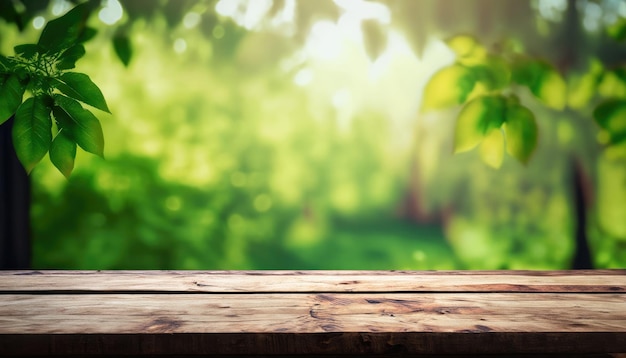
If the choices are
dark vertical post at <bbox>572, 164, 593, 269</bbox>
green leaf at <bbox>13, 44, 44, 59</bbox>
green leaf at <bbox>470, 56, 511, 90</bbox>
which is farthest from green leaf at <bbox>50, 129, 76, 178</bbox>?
dark vertical post at <bbox>572, 164, 593, 269</bbox>

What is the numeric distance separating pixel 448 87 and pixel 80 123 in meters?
0.98

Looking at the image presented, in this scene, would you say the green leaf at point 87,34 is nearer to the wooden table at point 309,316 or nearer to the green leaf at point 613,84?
the wooden table at point 309,316

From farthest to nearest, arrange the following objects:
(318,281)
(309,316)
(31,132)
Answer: (31,132) → (318,281) → (309,316)

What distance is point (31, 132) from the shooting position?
1.40m

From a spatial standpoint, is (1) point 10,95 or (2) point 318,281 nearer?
(2) point 318,281

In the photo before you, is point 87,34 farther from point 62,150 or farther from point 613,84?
point 613,84

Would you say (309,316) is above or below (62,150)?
below

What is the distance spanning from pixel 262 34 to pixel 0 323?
924 millimetres

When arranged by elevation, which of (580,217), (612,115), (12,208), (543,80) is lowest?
(580,217)

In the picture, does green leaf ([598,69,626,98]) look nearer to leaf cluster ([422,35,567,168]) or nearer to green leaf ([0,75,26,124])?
leaf cluster ([422,35,567,168])

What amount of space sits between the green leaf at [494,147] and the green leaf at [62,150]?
1.09m

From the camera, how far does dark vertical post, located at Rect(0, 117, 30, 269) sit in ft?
4.77

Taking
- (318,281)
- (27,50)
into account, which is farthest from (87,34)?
(318,281)

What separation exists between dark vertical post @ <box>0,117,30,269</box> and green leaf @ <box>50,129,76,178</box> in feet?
0.40
